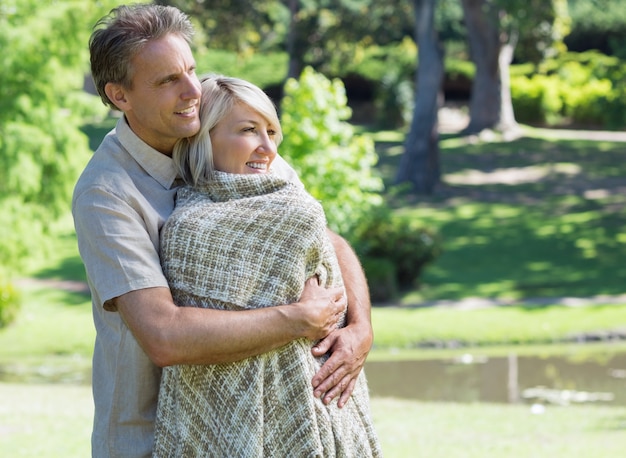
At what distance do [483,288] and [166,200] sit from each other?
17286 mm

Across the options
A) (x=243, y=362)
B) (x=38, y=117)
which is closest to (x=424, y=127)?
(x=38, y=117)

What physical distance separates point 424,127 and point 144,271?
2627 centimetres

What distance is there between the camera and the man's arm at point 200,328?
7.98ft

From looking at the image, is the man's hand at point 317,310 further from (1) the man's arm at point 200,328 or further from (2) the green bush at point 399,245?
(2) the green bush at point 399,245

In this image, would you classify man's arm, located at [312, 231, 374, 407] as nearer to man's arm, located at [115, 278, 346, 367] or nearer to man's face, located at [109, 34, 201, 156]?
man's arm, located at [115, 278, 346, 367]

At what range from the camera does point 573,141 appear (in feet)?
111

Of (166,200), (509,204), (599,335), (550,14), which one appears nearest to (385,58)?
(550,14)


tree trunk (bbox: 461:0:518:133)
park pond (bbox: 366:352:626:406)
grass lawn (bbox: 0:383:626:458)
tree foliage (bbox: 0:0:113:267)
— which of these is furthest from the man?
tree trunk (bbox: 461:0:518:133)

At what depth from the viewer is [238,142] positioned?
8.85 ft

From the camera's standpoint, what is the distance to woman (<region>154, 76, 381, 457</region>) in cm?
251

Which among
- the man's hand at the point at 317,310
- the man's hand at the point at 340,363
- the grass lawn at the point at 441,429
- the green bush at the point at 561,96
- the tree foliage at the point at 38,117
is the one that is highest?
the man's hand at the point at 317,310

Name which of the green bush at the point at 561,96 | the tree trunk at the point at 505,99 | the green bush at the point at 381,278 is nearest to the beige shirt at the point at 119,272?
the green bush at the point at 381,278

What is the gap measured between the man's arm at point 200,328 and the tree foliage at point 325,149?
1305 cm

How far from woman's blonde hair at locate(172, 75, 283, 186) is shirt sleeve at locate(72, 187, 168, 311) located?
0.67 feet
